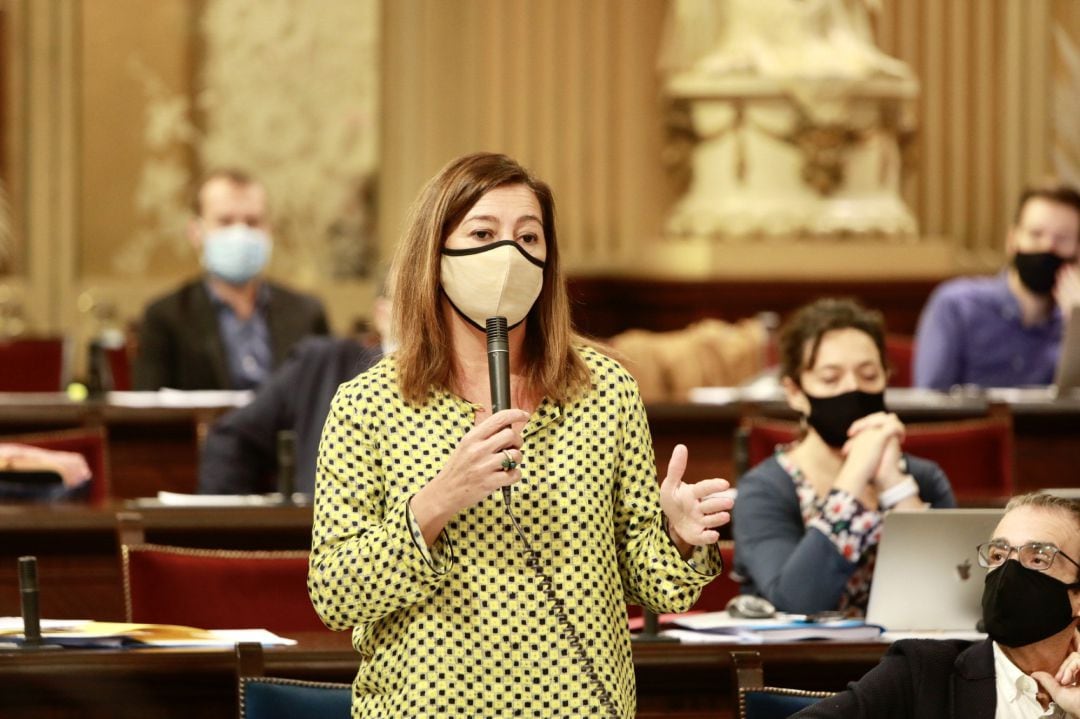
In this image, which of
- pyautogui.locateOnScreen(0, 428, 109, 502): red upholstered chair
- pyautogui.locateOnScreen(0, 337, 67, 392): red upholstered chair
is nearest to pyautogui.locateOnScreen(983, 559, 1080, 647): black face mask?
pyautogui.locateOnScreen(0, 428, 109, 502): red upholstered chair

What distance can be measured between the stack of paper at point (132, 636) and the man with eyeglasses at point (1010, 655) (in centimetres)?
92

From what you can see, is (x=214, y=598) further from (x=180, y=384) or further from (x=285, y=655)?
(x=180, y=384)

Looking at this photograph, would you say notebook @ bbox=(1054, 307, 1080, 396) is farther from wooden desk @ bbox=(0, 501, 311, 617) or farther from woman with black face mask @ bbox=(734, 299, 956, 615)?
wooden desk @ bbox=(0, 501, 311, 617)

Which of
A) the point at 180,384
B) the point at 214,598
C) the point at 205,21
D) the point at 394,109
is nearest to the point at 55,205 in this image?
the point at 205,21

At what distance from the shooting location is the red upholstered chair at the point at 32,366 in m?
6.82

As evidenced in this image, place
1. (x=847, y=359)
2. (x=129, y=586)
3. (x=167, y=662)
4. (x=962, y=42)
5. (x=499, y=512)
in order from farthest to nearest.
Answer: (x=962, y=42), (x=847, y=359), (x=129, y=586), (x=167, y=662), (x=499, y=512)

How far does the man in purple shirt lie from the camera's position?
571cm

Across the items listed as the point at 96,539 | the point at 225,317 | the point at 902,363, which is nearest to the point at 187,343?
the point at 225,317

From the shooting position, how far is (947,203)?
27.6 ft

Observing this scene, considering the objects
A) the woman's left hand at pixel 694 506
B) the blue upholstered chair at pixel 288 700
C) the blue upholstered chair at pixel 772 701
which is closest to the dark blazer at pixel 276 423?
the blue upholstered chair at pixel 288 700

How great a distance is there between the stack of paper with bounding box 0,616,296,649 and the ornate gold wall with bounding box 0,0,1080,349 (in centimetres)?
539

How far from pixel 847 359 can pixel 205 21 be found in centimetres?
547

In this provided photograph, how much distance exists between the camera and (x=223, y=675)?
2.78 meters

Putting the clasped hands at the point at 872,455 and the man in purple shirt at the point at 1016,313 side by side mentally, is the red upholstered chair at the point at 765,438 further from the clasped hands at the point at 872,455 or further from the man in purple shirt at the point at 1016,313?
the man in purple shirt at the point at 1016,313
